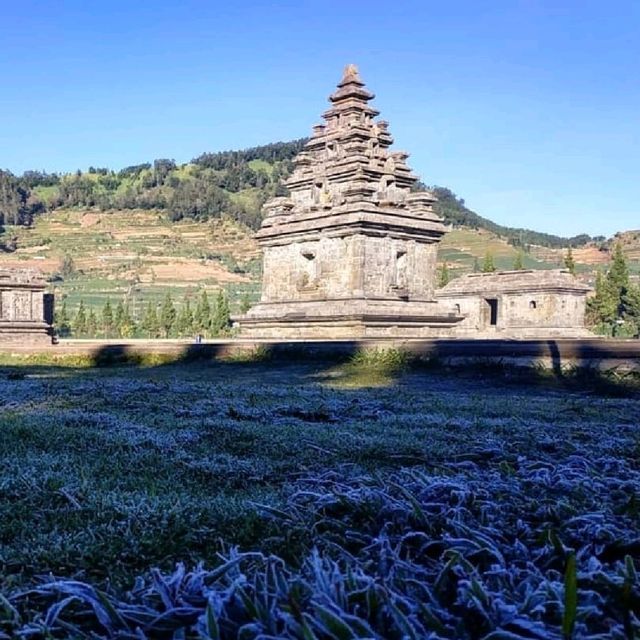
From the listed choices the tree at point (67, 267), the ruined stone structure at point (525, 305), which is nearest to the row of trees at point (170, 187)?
the tree at point (67, 267)

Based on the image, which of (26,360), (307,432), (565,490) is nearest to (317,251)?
(26,360)

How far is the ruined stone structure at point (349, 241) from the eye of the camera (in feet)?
68.0

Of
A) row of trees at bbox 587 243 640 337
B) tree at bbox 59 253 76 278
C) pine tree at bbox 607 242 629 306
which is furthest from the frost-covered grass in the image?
tree at bbox 59 253 76 278

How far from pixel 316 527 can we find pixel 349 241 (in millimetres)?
19332

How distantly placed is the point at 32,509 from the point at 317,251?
20075mm

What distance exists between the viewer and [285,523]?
7.72 feet

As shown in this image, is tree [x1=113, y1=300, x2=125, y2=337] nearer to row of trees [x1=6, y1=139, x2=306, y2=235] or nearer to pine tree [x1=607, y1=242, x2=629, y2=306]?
pine tree [x1=607, y1=242, x2=629, y2=306]

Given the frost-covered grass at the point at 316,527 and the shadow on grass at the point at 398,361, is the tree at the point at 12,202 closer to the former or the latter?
the shadow on grass at the point at 398,361

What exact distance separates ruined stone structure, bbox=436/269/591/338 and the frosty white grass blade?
83.1 feet

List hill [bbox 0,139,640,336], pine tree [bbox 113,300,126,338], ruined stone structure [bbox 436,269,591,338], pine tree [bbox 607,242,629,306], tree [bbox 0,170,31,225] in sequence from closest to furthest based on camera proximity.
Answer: ruined stone structure [bbox 436,269,591,338] → pine tree [bbox 607,242,629,306] → pine tree [bbox 113,300,126,338] → hill [bbox 0,139,640,336] → tree [bbox 0,170,31,225]

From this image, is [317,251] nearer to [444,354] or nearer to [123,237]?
[444,354]

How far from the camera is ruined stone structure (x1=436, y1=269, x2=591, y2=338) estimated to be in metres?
28.8

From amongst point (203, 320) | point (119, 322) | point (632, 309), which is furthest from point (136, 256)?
point (632, 309)

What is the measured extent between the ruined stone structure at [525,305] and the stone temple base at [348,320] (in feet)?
21.2
